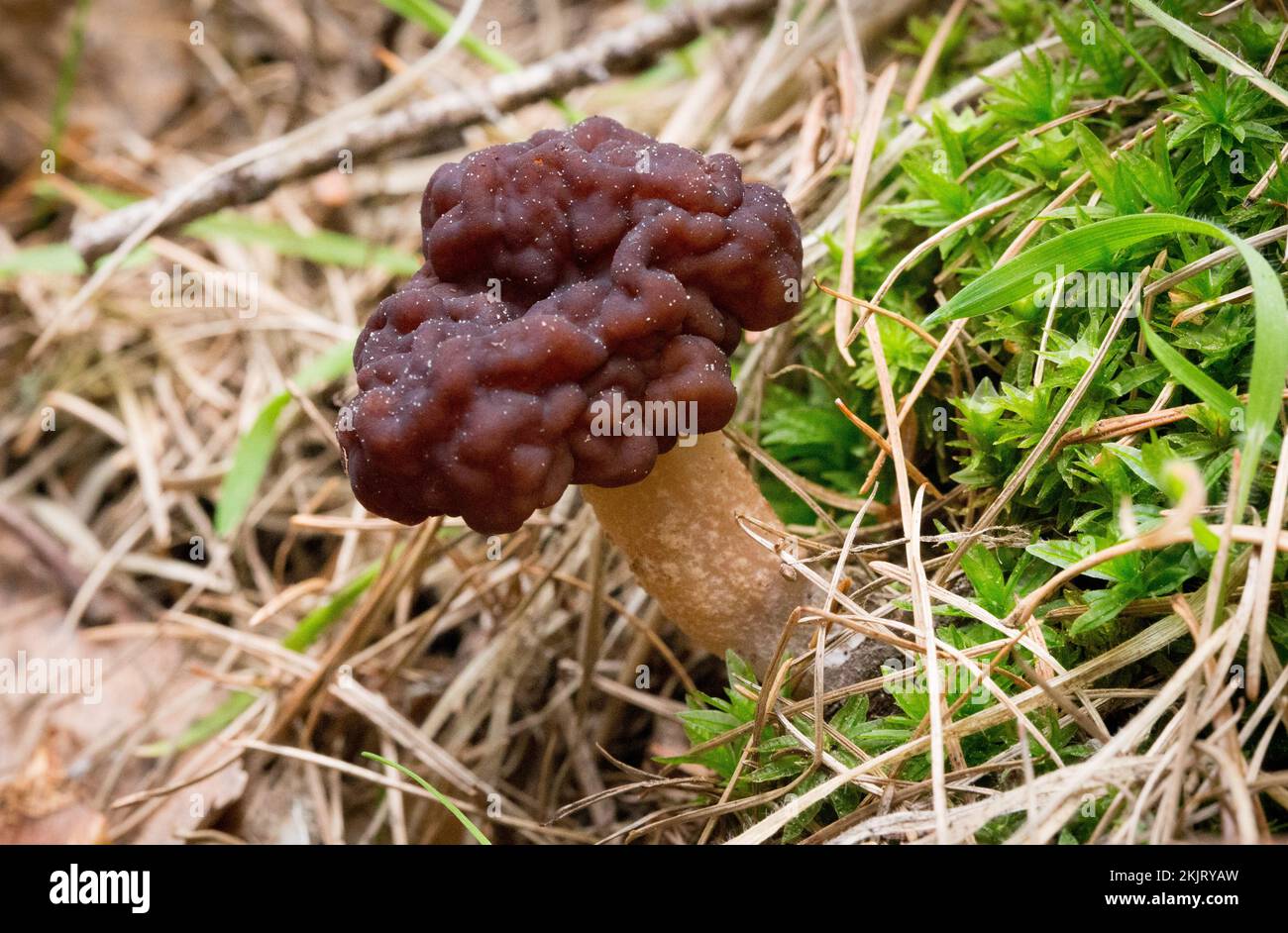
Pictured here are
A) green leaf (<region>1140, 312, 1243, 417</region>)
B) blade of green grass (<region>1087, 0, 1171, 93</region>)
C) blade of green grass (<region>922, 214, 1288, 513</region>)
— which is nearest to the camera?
blade of green grass (<region>922, 214, 1288, 513</region>)

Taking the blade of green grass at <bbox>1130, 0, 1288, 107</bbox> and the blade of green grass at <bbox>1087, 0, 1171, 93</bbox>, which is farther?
the blade of green grass at <bbox>1087, 0, 1171, 93</bbox>

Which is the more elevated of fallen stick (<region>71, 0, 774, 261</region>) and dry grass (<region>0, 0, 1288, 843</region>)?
fallen stick (<region>71, 0, 774, 261</region>)

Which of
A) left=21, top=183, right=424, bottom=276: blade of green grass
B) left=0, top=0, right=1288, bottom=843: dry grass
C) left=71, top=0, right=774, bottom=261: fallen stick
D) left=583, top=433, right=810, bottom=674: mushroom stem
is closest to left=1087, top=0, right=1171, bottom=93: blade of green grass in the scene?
left=0, top=0, right=1288, bottom=843: dry grass

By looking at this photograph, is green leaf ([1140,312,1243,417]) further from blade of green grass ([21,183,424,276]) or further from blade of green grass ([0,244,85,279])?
blade of green grass ([0,244,85,279])

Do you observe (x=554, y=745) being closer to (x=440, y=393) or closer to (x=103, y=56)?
(x=440, y=393)

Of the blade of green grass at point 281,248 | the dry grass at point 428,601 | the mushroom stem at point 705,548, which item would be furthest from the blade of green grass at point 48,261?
the mushroom stem at point 705,548

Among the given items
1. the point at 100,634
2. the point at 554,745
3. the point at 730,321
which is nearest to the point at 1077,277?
the point at 730,321

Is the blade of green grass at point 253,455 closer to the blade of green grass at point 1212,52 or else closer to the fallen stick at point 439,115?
the fallen stick at point 439,115
